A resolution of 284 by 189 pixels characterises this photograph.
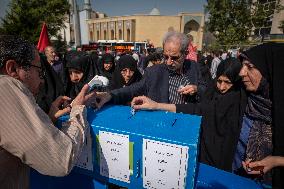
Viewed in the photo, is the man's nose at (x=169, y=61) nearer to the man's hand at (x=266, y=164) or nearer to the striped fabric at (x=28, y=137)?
the man's hand at (x=266, y=164)

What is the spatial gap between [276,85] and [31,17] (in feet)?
66.3

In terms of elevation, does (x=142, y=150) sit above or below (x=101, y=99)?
below

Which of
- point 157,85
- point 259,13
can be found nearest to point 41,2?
point 259,13

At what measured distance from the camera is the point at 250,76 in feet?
5.86

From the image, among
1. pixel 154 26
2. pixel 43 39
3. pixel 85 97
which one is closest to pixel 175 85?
pixel 85 97

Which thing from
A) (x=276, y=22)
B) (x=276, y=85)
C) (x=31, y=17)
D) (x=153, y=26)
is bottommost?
(x=276, y=85)

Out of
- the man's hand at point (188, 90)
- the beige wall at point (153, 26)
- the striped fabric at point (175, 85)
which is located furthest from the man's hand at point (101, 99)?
the beige wall at point (153, 26)

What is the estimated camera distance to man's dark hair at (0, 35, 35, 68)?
1089 mm

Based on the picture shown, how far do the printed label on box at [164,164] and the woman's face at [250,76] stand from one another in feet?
3.37

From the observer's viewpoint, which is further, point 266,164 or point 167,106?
point 167,106

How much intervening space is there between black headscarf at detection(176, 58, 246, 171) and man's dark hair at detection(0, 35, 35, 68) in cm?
110

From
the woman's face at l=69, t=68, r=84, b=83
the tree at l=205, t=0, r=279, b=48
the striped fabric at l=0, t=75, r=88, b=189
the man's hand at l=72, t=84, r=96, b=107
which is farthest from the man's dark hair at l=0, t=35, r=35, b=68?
the tree at l=205, t=0, r=279, b=48

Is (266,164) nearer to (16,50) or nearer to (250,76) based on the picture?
(250,76)

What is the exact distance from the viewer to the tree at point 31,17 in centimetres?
1774
